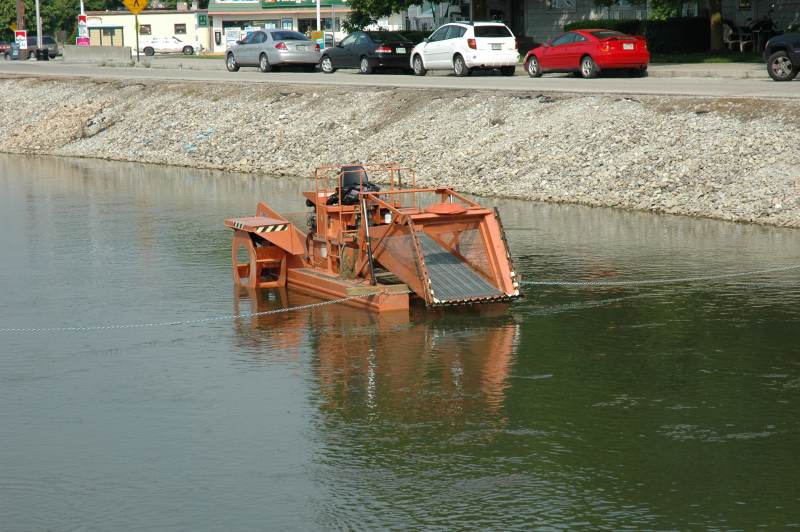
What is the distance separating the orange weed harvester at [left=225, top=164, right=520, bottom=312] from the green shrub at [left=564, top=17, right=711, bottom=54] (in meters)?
34.4

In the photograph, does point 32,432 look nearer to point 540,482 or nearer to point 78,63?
point 540,482

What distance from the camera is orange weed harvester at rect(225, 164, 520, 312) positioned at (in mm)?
15156

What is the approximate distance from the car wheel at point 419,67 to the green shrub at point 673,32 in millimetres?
11662

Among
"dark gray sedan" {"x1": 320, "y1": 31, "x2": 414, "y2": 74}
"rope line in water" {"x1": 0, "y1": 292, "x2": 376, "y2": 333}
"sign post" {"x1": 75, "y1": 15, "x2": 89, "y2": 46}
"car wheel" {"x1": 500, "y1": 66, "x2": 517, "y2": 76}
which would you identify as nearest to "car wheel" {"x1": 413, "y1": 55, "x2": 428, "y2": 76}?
"dark gray sedan" {"x1": 320, "y1": 31, "x2": 414, "y2": 74}

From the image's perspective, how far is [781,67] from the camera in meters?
31.8

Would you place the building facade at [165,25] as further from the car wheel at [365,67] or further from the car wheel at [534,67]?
the car wheel at [534,67]

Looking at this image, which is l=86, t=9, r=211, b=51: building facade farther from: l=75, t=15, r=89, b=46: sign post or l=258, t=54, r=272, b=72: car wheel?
l=258, t=54, r=272, b=72: car wheel

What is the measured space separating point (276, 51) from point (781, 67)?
1955 cm

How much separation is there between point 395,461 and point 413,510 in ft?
3.46

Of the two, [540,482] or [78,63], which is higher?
[78,63]

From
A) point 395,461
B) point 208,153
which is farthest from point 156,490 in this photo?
point 208,153

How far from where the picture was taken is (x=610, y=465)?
385 inches

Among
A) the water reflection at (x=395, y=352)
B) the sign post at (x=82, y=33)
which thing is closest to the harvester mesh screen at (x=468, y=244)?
the water reflection at (x=395, y=352)

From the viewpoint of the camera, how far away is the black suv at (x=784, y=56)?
102 ft
